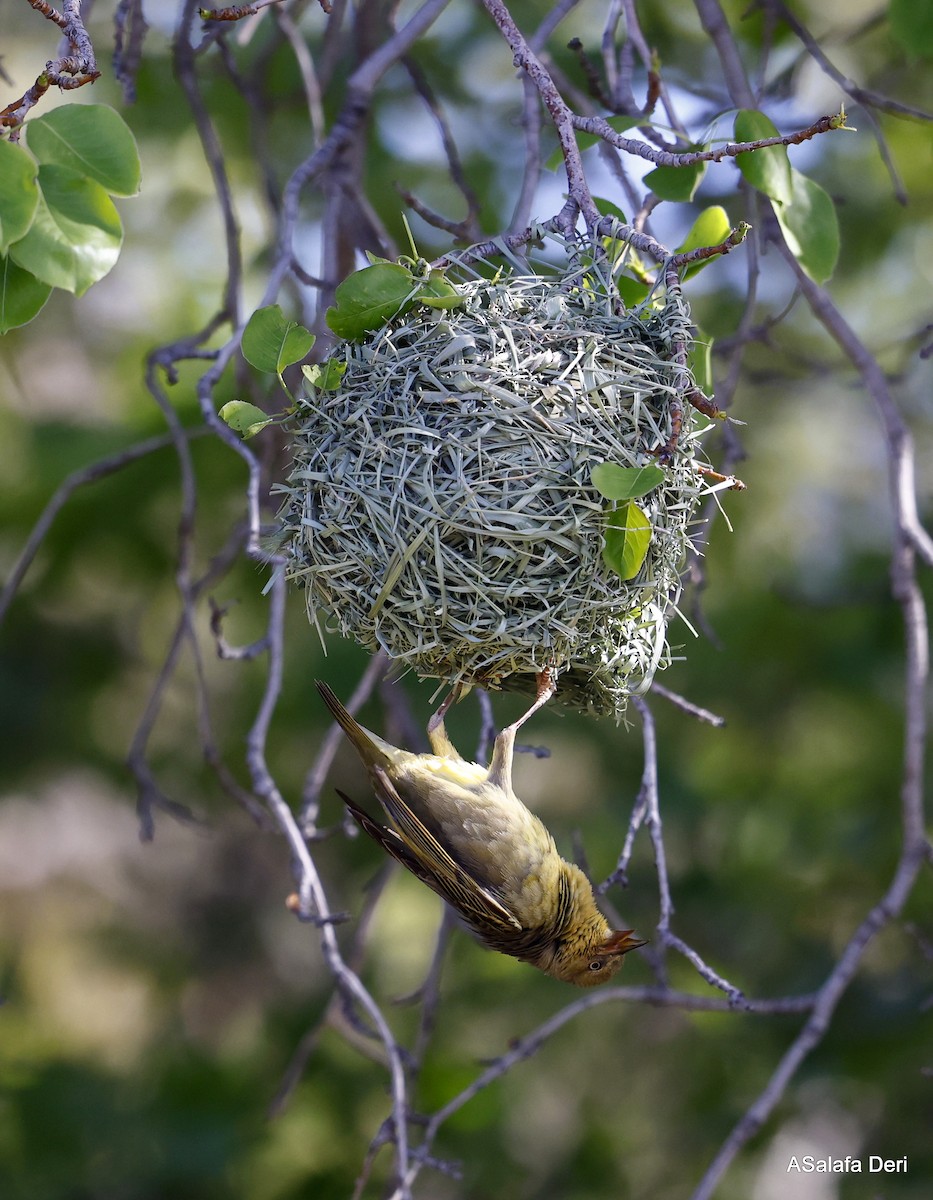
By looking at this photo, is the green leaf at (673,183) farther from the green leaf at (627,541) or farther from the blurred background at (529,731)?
the blurred background at (529,731)

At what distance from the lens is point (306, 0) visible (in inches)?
167

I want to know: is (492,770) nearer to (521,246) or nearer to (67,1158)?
(521,246)

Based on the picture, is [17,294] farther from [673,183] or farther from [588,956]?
[588,956]

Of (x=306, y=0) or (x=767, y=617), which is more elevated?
(x=306, y=0)

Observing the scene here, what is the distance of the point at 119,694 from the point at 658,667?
13.2 ft

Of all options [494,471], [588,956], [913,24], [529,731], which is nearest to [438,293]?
[494,471]

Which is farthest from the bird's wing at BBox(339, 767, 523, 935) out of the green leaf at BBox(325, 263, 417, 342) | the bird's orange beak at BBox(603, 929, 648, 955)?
the green leaf at BBox(325, 263, 417, 342)

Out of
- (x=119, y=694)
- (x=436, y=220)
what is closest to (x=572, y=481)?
(x=436, y=220)

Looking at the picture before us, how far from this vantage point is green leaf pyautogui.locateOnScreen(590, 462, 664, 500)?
1688mm

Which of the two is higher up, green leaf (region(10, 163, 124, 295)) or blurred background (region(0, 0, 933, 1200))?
green leaf (region(10, 163, 124, 295))

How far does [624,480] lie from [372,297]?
56 centimetres

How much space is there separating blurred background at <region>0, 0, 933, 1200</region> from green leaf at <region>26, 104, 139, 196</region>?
9.14 feet

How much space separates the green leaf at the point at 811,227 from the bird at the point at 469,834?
1076 mm

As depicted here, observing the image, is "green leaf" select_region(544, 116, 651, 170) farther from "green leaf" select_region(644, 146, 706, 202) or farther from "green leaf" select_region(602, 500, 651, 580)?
"green leaf" select_region(602, 500, 651, 580)
